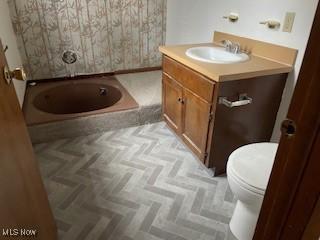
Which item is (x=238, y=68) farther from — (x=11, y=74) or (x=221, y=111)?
(x=11, y=74)

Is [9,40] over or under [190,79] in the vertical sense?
over

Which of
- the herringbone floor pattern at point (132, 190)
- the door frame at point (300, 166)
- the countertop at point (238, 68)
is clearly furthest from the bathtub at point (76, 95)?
the door frame at point (300, 166)

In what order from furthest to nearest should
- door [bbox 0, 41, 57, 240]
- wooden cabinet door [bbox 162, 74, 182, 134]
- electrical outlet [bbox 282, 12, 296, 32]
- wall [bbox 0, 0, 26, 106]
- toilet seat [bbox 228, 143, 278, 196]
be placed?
1. wall [bbox 0, 0, 26, 106]
2. wooden cabinet door [bbox 162, 74, 182, 134]
3. electrical outlet [bbox 282, 12, 296, 32]
4. toilet seat [bbox 228, 143, 278, 196]
5. door [bbox 0, 41, 57, 240]

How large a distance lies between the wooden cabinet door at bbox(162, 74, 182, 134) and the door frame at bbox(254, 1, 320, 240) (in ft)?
4.60

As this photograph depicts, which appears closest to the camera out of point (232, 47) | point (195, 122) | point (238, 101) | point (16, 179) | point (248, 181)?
point (16, 179)

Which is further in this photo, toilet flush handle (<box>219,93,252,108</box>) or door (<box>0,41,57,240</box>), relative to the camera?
toilet flush handle (<box>219,93,252,108</box>)

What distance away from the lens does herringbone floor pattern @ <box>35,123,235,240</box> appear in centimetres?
144

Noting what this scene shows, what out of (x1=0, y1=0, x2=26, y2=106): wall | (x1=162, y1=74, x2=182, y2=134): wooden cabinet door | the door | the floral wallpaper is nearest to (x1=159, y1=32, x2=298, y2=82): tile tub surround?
(x1=162, y1=74, x2=182, y2=134): wooden cabinet door

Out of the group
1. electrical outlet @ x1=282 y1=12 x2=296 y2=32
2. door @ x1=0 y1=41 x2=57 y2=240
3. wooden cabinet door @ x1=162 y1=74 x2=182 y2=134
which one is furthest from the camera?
wooden cabinet door @ x1=162 y1=74 x2=182 y2=134

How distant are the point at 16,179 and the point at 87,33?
2.38 m

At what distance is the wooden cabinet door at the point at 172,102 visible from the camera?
78.7 inches

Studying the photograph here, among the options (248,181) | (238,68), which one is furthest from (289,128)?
(238,68)

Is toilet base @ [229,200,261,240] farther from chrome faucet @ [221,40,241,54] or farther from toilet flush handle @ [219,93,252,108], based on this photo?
chrome faucet @ [221,40,241,54]

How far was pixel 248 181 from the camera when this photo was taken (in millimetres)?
1171
